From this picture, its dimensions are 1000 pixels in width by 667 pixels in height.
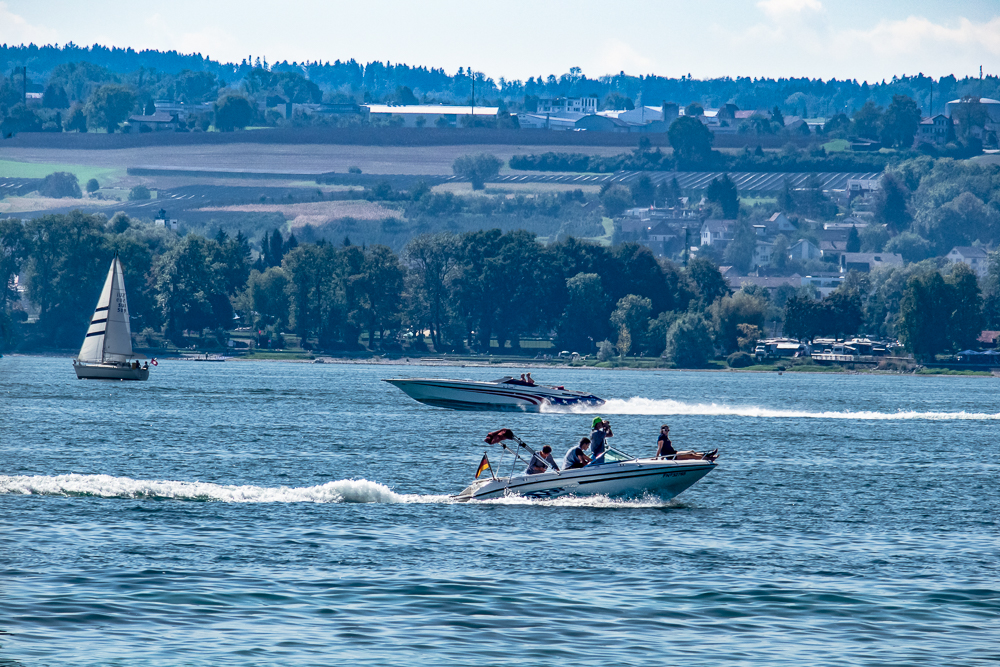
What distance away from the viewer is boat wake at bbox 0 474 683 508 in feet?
153

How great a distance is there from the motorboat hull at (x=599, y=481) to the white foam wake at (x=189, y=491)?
2372 millimetres

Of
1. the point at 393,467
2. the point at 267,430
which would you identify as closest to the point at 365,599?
the point at 393,467

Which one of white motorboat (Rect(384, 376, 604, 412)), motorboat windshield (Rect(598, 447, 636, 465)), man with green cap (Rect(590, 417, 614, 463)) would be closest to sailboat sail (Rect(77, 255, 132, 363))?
white motorboat (Rect(384, 376, 604, 412))

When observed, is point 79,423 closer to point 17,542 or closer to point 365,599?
point 17,542

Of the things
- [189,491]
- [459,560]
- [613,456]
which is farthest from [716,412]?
[459,560]

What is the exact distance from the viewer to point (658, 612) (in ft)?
104

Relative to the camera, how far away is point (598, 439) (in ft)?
151

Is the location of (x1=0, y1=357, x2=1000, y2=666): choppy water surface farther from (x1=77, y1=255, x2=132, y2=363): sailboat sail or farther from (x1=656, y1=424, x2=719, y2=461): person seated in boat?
(x1=77, y1=255, x2=132, y2=363): sailboat sail

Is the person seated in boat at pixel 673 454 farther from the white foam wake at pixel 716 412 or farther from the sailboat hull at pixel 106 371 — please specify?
the sailboat hull at pixel 106 371

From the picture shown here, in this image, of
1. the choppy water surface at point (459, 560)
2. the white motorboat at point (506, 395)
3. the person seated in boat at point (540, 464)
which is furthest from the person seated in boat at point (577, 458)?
the white motorboat at point (506, 395)

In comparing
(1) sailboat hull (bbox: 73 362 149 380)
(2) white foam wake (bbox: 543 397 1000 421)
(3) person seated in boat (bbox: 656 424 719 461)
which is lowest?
(2) white foam wake (bbox: 543 397 1000 421)

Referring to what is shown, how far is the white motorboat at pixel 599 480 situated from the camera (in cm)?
4628

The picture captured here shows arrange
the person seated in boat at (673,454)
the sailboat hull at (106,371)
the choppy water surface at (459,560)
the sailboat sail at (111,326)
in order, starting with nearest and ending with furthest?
the choppy water surface at (459,560)
the person seated in boat at (673,454)
the sailboat sail at (111,326)
the sailboat hull at (106,371)

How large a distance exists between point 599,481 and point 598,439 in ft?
4.87
